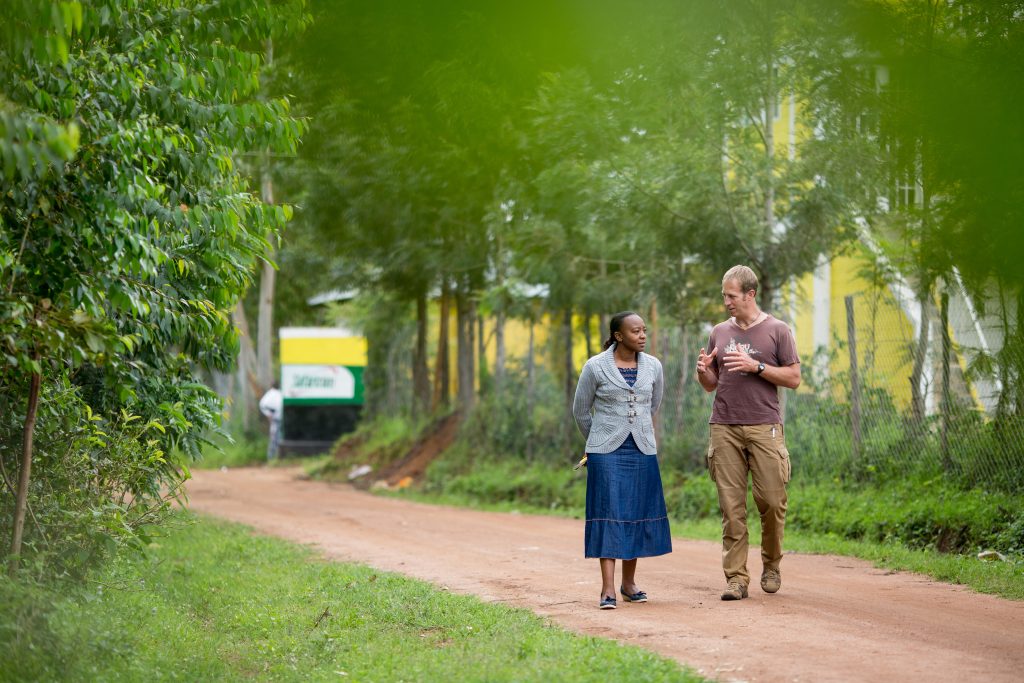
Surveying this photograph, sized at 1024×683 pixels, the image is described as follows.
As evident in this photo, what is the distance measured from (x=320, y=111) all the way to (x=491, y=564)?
5055 mm

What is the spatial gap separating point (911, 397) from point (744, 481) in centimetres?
534

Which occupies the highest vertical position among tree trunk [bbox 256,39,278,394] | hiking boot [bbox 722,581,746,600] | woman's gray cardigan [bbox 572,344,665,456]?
tree trunk [bbox 256,39,278,394]

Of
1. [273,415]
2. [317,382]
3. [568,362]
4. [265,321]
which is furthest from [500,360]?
[265,321]

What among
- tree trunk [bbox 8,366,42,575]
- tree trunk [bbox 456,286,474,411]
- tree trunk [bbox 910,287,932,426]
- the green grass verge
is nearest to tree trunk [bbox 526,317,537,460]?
tree trunk [bbox 456,286,474,411]

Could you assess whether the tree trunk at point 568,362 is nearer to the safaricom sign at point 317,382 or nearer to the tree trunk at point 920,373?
the tree trunk at point 920,373

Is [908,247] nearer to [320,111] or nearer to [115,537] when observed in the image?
[320,111]

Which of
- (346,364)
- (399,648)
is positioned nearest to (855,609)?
(399,648)

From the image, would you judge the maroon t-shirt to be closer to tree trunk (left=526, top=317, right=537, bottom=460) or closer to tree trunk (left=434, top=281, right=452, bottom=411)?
tree trunk (left=526, top=317, right=537, bottom=460)

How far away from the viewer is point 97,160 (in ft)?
21.2

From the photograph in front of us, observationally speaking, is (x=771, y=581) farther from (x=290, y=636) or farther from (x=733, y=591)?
(x=290, y=636)

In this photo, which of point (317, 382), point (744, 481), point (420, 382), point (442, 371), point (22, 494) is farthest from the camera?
point (317, 382)

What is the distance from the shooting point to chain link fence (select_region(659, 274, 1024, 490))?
1146 cm

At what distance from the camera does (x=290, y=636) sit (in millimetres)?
7492

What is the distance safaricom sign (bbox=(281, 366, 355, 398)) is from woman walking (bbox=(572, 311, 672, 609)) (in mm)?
25571
